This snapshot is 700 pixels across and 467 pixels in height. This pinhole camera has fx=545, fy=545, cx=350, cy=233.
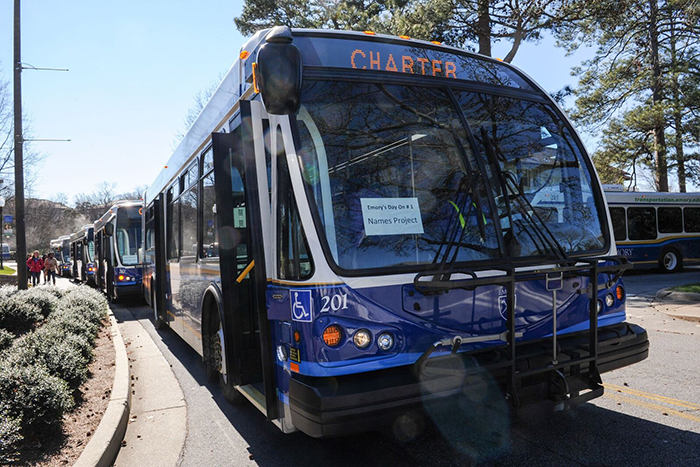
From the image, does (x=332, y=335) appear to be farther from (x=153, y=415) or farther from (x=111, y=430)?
(x=153, y=415)

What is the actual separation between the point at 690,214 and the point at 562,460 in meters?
21.1

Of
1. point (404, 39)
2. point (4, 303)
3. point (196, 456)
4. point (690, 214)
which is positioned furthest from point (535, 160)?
point (690, 214)

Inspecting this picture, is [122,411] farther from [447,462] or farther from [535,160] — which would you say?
[535,160]

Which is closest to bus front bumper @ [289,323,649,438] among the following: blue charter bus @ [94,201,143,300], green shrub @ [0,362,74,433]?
green shrub @ [0,362,74,433]

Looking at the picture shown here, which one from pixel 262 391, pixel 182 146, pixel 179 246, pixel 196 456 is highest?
pixel 182 146

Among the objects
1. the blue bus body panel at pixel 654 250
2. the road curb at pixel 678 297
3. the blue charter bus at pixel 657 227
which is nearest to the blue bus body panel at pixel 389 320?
the road curb at pixel 678 297

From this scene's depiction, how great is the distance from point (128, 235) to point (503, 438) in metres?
14.2

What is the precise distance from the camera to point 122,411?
16.7ft

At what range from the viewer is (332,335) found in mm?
3420

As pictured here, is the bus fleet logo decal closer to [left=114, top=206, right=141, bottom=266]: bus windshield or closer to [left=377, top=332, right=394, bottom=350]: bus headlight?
[left=377, top=332, right=394, bottom=350]: bus headlight

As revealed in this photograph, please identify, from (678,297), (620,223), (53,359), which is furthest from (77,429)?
(620,223)

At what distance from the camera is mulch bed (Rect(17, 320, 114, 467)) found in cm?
409

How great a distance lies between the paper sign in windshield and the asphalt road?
1220 mm

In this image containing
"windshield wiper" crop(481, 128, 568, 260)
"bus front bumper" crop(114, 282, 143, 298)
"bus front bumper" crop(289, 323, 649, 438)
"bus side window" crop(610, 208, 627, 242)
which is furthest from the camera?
"bus side window" crop(610, 208, 627, 242)
